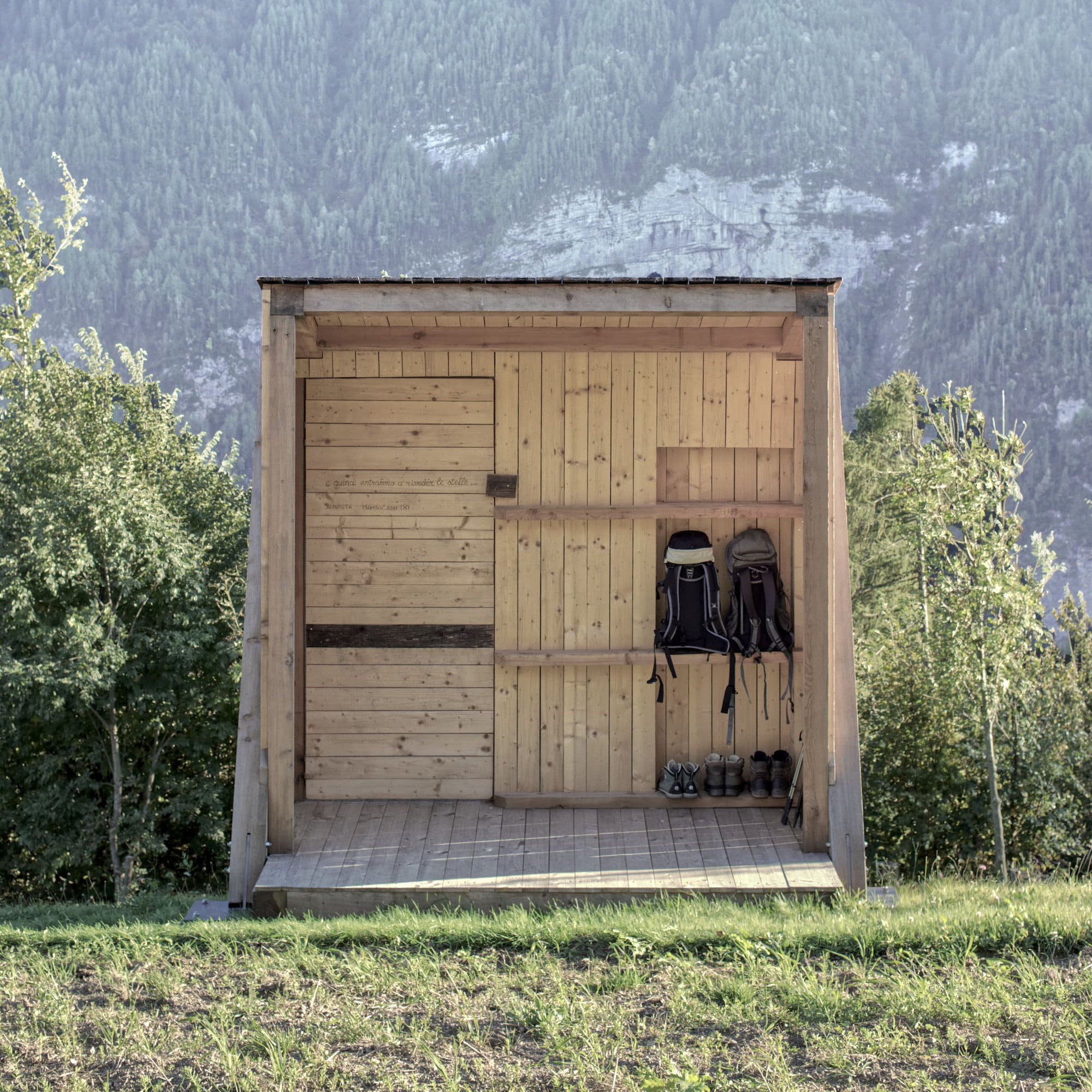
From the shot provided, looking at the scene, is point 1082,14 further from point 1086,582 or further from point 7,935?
point 7,935

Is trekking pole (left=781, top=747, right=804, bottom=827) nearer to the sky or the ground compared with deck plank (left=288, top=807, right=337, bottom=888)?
nearer to the sky

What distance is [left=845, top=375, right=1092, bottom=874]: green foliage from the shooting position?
714 centimetres

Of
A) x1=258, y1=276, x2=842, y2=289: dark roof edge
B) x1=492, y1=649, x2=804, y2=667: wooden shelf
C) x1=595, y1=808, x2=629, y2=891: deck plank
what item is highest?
x1=258, y1=276, x2=842, y2=289: dark roof edge

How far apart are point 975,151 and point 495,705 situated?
8258cm

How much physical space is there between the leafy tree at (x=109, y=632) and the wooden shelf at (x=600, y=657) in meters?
3.53

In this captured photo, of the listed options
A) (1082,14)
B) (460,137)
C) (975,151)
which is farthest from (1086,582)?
(460,137)

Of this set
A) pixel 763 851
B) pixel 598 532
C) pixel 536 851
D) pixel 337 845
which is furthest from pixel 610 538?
pixel 337 845

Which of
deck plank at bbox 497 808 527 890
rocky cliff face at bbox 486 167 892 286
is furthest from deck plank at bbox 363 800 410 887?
rocky cliff face at bbox 486 167 892 286

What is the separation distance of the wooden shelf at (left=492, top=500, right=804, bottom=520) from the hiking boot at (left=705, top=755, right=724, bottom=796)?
1.39 m

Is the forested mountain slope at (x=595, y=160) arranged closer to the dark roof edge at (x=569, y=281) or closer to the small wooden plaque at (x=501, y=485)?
the small wooden plaque at (x=501, y=485)

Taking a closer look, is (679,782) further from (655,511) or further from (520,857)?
(655,511)

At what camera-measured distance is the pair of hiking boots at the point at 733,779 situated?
631 cm

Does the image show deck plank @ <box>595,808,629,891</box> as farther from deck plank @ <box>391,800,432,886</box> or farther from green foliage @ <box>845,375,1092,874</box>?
green foliage @ <box>845,375,1092,874</box>

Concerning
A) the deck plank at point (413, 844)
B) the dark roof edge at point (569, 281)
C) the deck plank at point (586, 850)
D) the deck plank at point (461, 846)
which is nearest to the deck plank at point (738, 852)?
the deck plank at point (586, 850)
